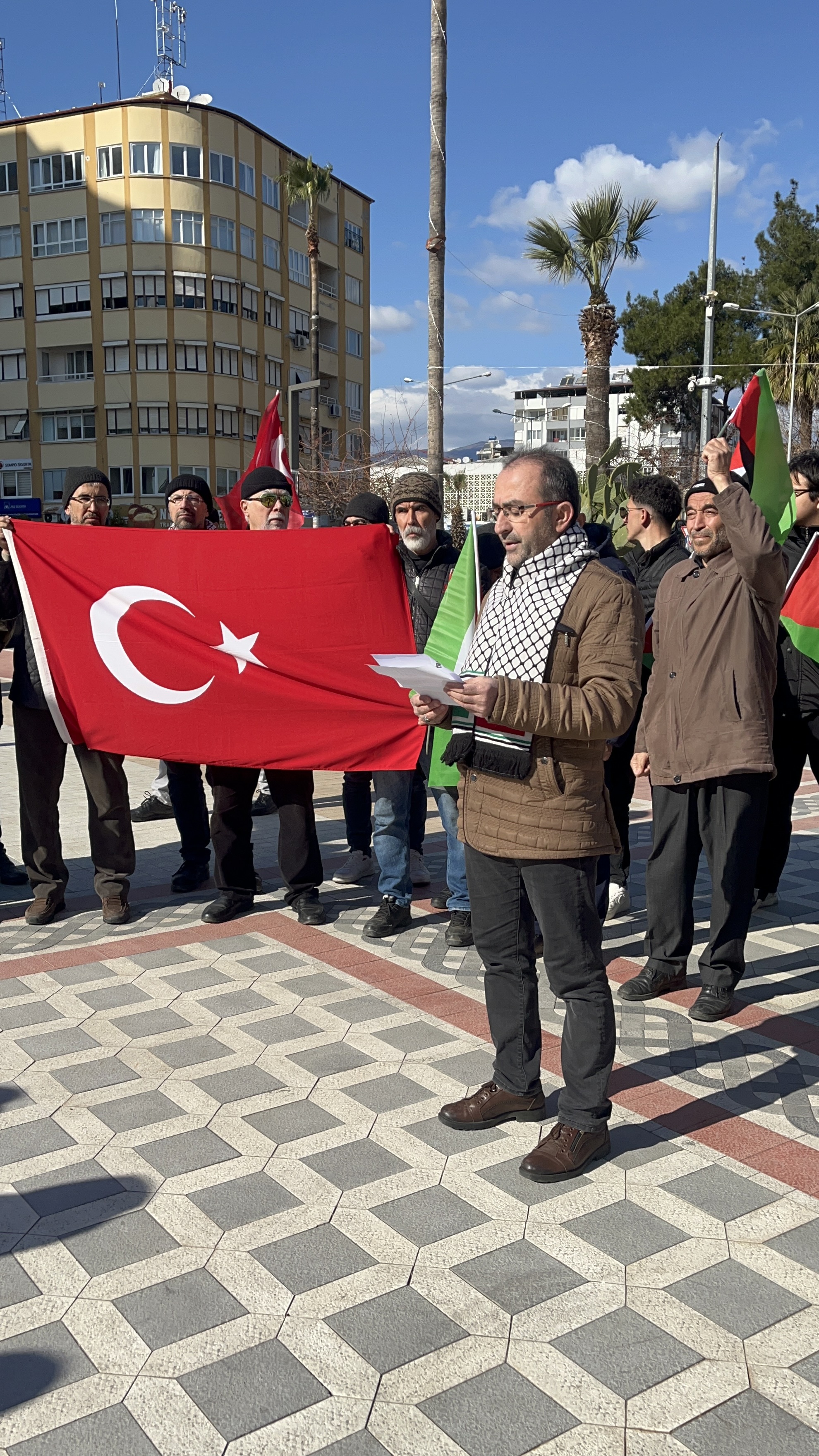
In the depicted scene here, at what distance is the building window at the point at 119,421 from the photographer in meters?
51.9

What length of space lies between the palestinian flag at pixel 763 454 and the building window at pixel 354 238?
60798 mm

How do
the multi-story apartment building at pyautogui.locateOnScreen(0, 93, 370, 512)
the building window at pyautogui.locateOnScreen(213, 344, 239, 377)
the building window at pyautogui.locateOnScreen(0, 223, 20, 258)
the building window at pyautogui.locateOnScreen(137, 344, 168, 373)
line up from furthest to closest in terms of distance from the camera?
the building window at pyautogui.locateOnScreen(0, 223, 20, 258) < the building window at pyautogui.locateOnScreen(213, 344, 239, 377) < the building window at pyautogui.locateOnScreen(137, 344, 168, 373) < the multi-story apartment building at pyautogui.locateOnScreen(0, 93, 370, 512)

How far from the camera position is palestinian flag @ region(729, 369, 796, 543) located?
4.65 meters

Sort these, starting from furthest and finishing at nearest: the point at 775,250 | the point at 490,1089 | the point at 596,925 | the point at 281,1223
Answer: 1. the point at 775,250
2. the point at 490,1089
3. the point at 596,925
4. the point at 281,1223

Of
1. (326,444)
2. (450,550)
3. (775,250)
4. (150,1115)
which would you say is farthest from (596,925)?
(775,250)

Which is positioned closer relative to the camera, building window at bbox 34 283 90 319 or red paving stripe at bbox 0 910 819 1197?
red paving stripe at bbox 0 910 819 1197

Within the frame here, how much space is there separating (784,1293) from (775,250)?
57053 millimetres

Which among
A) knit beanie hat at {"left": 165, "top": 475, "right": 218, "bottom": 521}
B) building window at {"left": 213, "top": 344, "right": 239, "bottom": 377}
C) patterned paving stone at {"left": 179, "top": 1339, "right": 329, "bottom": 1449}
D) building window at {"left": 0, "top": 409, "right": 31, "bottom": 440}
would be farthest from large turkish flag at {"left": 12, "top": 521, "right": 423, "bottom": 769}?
building window at {"left": 0, "top": 409, "right": 31, "bottom": 440}

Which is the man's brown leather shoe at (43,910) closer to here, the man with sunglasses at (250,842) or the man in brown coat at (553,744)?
the man with sunglasses at (250,842)

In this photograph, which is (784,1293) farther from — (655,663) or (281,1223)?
(655,663)

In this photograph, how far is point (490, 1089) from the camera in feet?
12.8

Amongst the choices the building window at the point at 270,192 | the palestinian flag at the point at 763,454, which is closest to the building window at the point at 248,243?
the building window at the point at 270,192

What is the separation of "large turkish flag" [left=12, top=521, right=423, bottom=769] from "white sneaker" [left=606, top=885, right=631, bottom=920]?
1284 mm

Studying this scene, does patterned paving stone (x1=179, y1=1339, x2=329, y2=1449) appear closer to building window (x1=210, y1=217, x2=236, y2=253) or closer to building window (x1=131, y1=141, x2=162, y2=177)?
building window (x1=210, y1=217, x2=236, y2=253)
